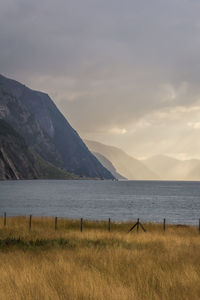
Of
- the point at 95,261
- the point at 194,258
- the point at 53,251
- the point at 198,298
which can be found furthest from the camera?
the point at 53,251

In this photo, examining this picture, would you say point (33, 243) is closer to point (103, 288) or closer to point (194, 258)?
point (194, 258)

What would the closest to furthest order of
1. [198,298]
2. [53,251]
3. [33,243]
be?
[198,298] → [53,251] → [33,243]

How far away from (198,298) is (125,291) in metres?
1.64

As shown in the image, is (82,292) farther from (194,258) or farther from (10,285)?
(194,258)

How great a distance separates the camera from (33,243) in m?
20.2

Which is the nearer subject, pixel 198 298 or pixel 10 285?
pixel 198 298

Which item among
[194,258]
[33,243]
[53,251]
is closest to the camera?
[194,258]

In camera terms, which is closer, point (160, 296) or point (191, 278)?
point (160, 296)

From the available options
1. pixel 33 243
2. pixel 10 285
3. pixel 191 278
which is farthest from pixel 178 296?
pixel 33 243

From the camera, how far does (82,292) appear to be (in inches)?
343

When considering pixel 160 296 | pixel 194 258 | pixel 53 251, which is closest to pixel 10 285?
pixel 160 296

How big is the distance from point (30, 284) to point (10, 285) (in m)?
0.64

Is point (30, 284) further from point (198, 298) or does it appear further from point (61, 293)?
point (198, 298)

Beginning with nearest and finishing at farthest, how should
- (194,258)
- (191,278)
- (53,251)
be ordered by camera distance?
1. (191,278)
2. (194,258)
3. (53,251)
